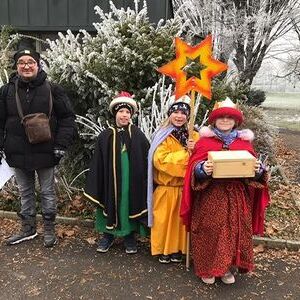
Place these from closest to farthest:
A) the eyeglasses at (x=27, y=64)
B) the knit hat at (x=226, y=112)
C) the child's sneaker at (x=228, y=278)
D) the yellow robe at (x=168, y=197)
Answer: the knit hat at (x=226, y=112) < the child's sneaker at (x=228, y=278) < the yellow robe at (x=168, y=197) < the eyeglasses at (x=27, y=64)

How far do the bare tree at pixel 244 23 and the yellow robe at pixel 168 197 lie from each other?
11596 millimetres

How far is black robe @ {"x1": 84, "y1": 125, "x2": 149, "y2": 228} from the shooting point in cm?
414

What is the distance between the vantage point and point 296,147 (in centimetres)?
1079

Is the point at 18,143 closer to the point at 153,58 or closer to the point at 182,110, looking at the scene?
the point at 182,110

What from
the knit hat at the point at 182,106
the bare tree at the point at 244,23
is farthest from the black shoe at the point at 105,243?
the bare tree at the point at 244,23

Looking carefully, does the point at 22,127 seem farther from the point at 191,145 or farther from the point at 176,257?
the point at 176,257

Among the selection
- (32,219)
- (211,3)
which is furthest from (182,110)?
(211,3)

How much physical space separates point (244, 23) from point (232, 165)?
506 inches

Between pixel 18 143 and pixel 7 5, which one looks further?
pixel 7 5

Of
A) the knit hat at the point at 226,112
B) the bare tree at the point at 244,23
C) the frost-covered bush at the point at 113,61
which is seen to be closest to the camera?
the knit hat at the point at 226,112

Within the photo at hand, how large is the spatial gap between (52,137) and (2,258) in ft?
4.37

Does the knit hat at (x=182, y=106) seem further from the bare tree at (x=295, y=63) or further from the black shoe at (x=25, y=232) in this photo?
the bare tree at (x=295, y=63)

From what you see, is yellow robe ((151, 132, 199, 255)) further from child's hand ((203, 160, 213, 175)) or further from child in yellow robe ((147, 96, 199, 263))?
child's hand ((203, 160, 213, 175))

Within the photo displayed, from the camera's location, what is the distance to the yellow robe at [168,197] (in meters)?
3.91
